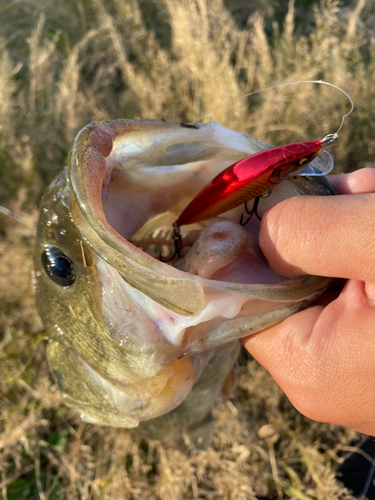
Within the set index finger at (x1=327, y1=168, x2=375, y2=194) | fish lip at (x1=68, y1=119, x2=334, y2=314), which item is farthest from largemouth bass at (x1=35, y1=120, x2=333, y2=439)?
index finger at (x1=327, y1=168, x2=375, y2=194)

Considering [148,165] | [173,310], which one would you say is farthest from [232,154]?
[173,310]

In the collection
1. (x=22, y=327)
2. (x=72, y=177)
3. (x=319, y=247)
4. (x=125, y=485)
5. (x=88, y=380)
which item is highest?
(x=72, y=177)

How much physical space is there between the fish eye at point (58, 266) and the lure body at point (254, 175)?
42 centimetres

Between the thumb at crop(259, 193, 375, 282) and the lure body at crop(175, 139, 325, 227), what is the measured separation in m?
0.09

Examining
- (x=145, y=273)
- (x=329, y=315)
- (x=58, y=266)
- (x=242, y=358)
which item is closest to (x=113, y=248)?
(x=145, y=273)

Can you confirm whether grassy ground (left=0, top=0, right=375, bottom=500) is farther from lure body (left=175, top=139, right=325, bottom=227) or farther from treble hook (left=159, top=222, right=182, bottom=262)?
lure body (left=175, top=139, right=325, bottom=227)

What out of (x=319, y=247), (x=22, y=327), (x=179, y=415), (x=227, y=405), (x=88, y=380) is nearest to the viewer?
(x=319, y=247)

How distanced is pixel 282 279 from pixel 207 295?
22cm

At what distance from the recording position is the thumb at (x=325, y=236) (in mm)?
798

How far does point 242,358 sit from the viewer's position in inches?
99.5

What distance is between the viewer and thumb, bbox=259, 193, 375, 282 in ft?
2.62

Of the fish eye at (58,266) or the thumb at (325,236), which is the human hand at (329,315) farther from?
the fish eye at (58,266)

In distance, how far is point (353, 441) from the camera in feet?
7.52

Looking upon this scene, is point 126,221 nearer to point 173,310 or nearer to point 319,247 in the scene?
point 173,310
